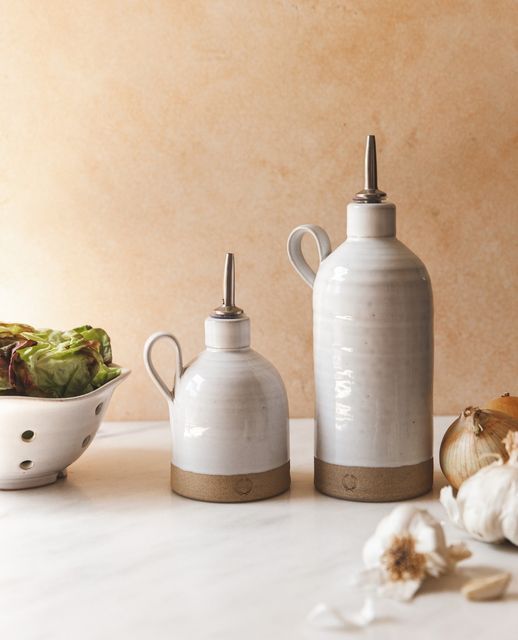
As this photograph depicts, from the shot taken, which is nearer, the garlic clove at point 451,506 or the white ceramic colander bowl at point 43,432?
the garlic clove at point 451,506

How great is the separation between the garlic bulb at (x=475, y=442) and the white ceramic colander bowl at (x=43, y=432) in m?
0.36

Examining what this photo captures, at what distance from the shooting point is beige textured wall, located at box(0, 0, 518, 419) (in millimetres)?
1257

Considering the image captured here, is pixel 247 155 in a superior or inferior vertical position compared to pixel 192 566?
superior

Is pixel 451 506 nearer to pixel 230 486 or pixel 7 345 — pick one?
pixel 230 486

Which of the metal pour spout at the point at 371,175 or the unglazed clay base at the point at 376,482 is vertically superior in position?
the metal pour spout at the point at 371,175

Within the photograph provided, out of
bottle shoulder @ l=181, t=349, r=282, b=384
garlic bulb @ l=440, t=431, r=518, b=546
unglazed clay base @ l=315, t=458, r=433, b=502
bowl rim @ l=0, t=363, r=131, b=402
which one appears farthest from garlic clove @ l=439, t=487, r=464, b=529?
bowl rim @ l=0, t=363, r=131, b=402

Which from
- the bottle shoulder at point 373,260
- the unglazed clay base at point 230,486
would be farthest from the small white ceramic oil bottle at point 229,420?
the bottle shoulder at point 373,260

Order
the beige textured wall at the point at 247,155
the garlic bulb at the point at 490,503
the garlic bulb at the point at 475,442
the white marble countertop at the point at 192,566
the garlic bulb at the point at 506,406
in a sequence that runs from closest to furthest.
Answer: the white marble countertop at the point at 192,566, the garlic bulb at the point at 490,503, the garlic bulb at the point at 475,442, the garlic bulb at the point at 506,406, the beige textured wall at the point at 247,155

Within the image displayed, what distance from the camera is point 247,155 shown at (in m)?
1.28

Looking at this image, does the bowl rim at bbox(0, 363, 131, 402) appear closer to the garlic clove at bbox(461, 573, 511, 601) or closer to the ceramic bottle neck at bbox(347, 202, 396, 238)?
the ceramic bottle neck at bbox(347, 202, 396, 238)

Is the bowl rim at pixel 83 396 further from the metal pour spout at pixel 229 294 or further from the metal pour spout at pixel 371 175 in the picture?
the metal pour spout at pixel 371 175

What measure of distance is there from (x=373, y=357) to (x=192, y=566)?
27 cm

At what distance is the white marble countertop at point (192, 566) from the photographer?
71 cm

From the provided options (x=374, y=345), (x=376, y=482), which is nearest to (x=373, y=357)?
(x=374, y=345)
